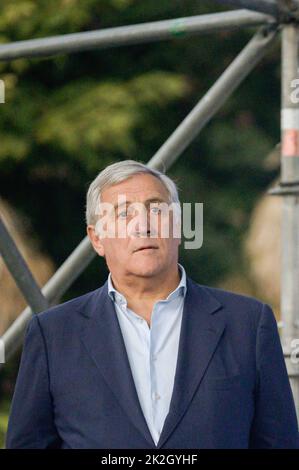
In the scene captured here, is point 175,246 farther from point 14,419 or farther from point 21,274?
point 21,274

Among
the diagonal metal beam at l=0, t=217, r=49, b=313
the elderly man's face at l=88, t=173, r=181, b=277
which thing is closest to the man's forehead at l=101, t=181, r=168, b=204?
the elderly man's face at l=88, t=173, r=181, b=277

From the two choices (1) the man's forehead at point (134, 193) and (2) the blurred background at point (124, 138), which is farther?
(2) the blurred background at point (124, 138)

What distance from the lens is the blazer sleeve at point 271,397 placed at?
253 cm

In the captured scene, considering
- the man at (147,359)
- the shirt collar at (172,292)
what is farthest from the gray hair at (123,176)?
the shirt collar at (172,292)

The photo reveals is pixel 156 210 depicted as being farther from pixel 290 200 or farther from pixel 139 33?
pixel 139 33

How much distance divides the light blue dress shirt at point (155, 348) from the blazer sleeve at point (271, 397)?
0.55ft

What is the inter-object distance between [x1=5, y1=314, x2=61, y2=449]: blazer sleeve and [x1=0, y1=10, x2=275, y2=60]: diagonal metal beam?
2.09m

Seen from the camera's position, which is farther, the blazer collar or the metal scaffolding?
the metal scaffolding

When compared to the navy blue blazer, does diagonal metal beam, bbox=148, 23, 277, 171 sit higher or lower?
higher

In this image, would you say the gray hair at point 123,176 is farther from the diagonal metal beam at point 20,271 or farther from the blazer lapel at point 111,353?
the diagonal metal beam at point 20,271

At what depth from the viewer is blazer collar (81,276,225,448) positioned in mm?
2449

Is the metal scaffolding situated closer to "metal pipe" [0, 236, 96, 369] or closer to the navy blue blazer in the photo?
"metal pipe" [0, 236, 96, 369]

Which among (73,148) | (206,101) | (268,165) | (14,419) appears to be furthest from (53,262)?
(14,419)
